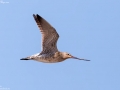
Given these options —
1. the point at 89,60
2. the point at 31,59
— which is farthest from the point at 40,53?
the point at 89,60

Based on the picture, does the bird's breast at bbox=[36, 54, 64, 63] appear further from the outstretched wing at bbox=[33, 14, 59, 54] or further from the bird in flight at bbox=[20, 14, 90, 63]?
the outstretched wing at bbox=[33, 14, 59, 54]

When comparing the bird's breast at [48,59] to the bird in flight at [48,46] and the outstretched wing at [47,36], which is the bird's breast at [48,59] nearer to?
the bird in flight at [48,46]

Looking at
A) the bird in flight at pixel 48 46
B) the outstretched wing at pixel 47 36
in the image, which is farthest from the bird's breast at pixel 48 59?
the outstretched wing at pixel 47 36

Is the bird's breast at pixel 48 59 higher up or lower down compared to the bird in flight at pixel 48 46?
lower down

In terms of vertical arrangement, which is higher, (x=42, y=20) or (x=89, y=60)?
(x=42, y=20)

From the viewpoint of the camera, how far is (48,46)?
1738 cm

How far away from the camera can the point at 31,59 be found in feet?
56.1

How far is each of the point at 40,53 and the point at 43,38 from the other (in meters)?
0.53

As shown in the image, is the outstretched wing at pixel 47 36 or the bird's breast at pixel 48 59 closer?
the bird's breast at pixel 48 59

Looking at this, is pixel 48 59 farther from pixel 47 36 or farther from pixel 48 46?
pixel 47 36

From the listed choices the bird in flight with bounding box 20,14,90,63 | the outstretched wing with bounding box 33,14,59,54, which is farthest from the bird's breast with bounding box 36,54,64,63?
the outstretched wing with bounding box 33,14,59,54

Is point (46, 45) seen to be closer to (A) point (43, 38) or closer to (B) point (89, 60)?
(A) point (43, 38)

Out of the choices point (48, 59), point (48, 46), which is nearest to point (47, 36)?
point (48, 46)

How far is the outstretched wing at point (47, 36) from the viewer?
56.1 ft
